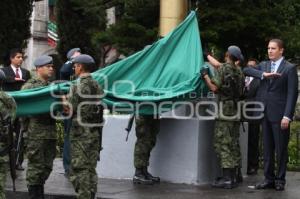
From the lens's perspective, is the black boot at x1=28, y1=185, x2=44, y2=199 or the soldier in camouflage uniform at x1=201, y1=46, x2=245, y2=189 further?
the soldier in camouflage uniform at x1=201, y1=46, x2=245, y2=189

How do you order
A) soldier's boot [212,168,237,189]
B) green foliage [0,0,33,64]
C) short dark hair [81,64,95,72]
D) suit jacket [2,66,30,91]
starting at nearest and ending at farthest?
short dark hair [81,64,95,72] < soldier's boot [212,168,237,189] < suit jacket [2,66,30,91] < green foliage [0,0,33,64]

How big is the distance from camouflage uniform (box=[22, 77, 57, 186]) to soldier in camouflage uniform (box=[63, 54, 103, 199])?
564 mm

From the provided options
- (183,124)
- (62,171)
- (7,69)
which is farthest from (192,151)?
(7,69)

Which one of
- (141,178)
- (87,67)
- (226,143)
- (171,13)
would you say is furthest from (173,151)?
(87,67)

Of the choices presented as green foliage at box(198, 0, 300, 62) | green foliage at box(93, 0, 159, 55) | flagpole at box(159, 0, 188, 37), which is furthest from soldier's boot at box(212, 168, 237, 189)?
green foliage at box(93, 0, 159, 55)

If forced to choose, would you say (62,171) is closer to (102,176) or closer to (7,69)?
(102,176)

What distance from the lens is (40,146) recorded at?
8422mm

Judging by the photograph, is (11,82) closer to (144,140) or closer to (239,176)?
(144,140)

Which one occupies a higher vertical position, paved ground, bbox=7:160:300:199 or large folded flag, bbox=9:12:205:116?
large folded flag, bbox=9:12:205:116

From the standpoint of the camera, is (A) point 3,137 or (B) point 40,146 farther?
(B) point 40,146

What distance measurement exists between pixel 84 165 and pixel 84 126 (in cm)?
45

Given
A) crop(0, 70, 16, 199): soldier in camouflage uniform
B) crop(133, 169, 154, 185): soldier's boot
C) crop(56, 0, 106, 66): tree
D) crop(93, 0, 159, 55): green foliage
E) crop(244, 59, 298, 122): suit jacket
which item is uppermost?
crop(56, 0, 106, 66): tree

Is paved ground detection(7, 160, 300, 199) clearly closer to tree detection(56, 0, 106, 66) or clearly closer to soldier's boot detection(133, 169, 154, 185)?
soldier's boot detection(133, 169, 154, 185)

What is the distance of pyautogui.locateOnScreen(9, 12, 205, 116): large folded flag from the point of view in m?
9.11
